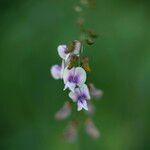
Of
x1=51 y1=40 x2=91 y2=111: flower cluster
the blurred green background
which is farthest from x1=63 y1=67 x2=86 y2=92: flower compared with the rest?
the blurred green background

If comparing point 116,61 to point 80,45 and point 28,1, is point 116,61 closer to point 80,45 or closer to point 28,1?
point 28,1

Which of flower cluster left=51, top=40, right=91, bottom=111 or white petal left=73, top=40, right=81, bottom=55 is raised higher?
white petal left=73, top=40, right=81, bottom=55

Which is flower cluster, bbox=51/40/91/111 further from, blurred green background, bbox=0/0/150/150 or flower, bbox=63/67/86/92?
blurred green background, bbox=0/0/150/150

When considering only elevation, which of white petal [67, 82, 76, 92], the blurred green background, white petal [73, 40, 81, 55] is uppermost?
the blurred green background

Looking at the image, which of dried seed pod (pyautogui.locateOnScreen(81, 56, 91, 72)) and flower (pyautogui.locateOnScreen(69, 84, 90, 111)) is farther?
flower (pyautogui.locateOnScreen(69, 84, 90, 111))

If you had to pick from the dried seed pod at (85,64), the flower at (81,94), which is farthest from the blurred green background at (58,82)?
the dried seed pod at (85,64)

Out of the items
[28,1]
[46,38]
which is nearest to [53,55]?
[46,38]
